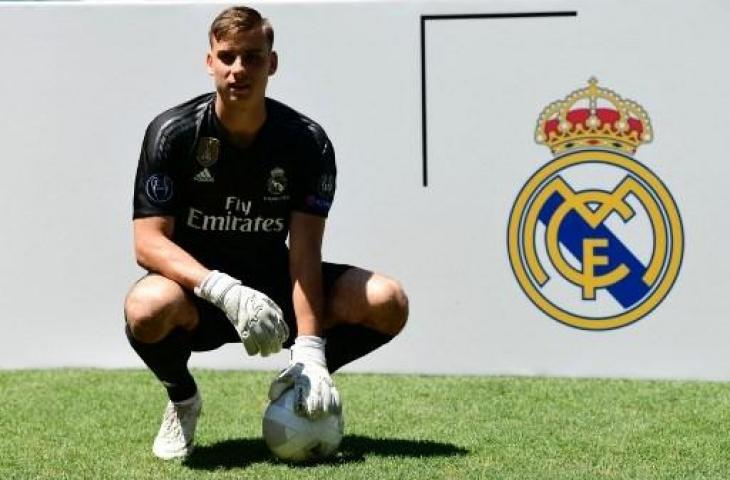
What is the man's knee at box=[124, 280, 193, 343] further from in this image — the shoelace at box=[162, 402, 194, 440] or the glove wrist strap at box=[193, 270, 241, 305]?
the shoelace at box=[162, 402, 194, 440]

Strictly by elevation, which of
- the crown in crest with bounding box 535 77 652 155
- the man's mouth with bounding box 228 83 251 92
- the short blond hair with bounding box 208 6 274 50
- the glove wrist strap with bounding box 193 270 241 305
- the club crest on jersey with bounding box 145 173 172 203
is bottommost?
the glove wrist strap with bounding box 193 270 241 305

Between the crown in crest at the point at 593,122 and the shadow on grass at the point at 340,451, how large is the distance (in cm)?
191

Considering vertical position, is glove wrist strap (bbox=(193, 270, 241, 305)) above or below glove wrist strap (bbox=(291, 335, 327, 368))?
above

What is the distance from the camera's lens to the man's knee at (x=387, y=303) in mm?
4254

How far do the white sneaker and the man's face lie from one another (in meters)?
0.96

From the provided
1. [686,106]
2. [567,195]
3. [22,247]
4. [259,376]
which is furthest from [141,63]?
[686,106]

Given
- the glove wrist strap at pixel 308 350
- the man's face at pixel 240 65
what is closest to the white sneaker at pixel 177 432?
the glove wrist strap at pixel 308 350

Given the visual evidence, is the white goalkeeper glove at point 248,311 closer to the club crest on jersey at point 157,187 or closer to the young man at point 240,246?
the young man at point 240,246

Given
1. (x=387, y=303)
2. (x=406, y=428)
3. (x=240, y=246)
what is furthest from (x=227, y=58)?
(x=406, y=428)

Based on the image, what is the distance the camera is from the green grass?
13.1 feet

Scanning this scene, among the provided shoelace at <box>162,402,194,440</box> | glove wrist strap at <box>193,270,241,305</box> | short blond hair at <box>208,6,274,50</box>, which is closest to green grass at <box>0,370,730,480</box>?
shoelace at <box>162,402,194,440</box>

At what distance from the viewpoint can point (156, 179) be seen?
13.5 ft

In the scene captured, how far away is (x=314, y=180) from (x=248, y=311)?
1.89 ft

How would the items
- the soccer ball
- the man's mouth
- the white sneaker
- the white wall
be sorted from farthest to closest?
the white wall, the white sneaker, the man's mouth, the soccer ball
